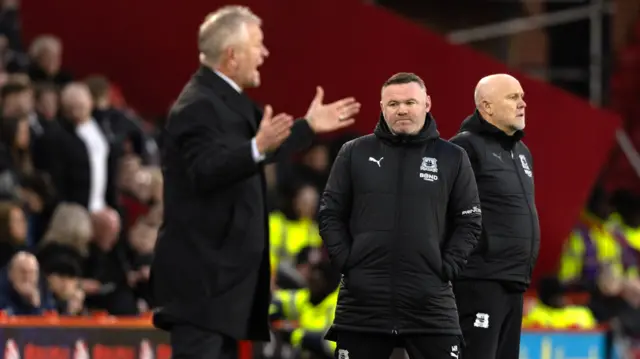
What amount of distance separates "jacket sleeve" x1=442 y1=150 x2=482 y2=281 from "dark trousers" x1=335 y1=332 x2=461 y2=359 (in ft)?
0.91

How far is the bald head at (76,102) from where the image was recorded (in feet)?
43.7

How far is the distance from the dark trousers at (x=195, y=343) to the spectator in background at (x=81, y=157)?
5.91m

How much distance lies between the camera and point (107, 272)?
12.3 metres

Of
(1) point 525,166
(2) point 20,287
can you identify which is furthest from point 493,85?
(2) point 20,287

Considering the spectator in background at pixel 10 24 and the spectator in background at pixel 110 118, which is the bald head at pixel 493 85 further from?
the spectator in background at pixel 10 24

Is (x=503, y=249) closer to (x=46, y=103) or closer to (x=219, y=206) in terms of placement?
(x=219, y=206)

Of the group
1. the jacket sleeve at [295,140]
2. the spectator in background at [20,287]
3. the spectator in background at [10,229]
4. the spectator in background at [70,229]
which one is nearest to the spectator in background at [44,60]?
the spectator in background at [70,229]

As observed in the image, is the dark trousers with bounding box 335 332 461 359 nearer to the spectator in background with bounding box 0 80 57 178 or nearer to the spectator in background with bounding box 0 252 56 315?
the spectator in background with bounding box 0 252 56 315

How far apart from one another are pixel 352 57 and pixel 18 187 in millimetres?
4081

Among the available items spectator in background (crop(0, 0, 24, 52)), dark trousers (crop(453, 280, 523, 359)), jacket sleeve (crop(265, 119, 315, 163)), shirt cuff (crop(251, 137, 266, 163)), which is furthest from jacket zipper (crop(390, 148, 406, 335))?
spectator in background (crop(0, 0, 24, 52))

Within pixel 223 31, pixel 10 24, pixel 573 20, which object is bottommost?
pixel 223 31

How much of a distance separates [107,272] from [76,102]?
1687mm

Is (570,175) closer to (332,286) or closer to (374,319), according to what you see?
(332,286)

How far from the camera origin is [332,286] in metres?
11.9
